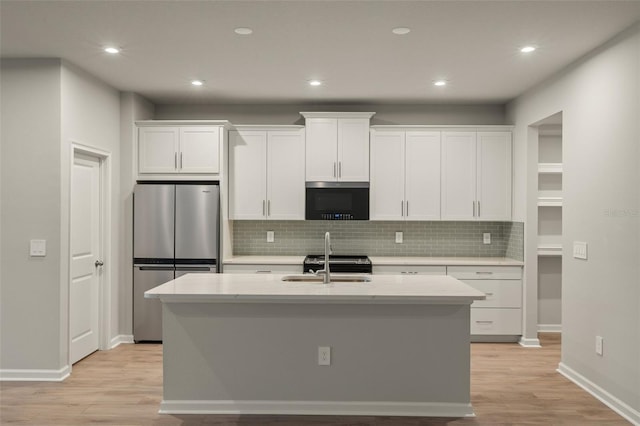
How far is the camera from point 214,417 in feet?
11.3

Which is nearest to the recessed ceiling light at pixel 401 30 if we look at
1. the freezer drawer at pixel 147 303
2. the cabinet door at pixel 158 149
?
the cabinet door at pixel 158 149

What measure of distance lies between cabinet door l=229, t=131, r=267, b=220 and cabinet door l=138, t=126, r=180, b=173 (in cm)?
63

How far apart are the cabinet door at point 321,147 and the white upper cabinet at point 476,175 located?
1.20m

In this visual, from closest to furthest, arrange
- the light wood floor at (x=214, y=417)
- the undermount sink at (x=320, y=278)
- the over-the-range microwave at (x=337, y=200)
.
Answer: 1. the light wood floor at (x=214, y=417)
2. the undermount sink at (x=320, y=278)
3. the over-the-range microwave at (x=337, y=200)

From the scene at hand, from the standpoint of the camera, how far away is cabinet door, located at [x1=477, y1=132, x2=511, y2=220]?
5738 millimetres

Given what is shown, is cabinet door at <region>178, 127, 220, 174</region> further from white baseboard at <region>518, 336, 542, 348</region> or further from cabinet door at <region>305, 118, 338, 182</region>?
white baseboard at <region>518, 336, 542, 348</region>

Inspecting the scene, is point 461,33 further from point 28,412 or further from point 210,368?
point 28,412

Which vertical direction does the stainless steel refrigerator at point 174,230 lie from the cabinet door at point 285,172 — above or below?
below

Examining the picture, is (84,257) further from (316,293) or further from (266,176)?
(316,293)

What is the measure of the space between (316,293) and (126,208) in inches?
118

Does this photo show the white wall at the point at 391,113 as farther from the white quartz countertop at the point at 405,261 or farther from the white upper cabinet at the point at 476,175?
the white quartz countertop at the point at 405,261

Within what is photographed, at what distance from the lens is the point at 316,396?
3.49 m

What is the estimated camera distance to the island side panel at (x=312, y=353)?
346 centimetres

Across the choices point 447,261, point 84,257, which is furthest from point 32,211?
point 447,261
